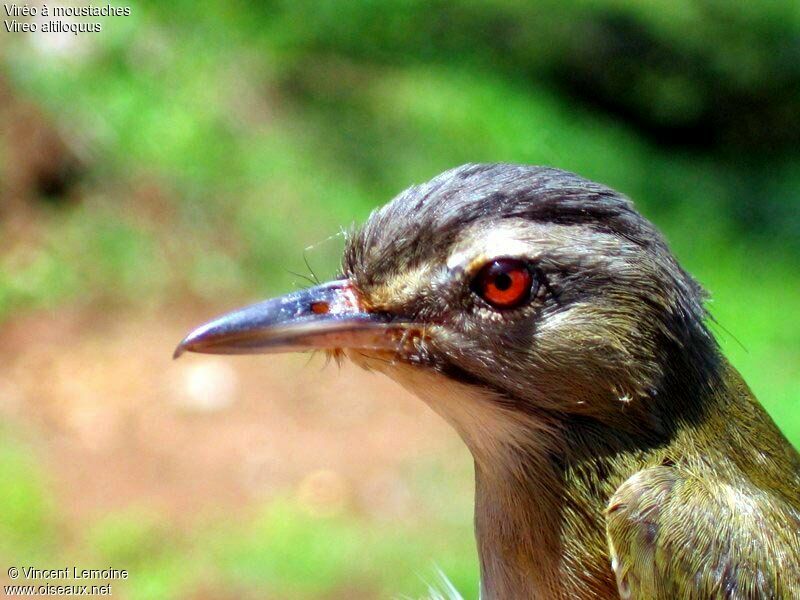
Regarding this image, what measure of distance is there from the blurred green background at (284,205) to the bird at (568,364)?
10.8 feet

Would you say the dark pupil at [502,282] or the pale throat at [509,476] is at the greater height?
the dark pupil at [502,282]

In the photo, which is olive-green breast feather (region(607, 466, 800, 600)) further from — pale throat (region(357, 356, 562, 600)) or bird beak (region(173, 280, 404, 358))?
bird beak (region(173, 280, 404, 358))

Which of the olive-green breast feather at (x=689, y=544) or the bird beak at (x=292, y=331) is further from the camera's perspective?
the bird beak at (x=292, y=331)

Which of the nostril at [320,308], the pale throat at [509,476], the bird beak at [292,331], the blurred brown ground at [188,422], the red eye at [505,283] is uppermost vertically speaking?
the red eye at [505,283]

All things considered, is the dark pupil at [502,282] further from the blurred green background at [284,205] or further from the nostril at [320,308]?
the blurred green background at [284,205]

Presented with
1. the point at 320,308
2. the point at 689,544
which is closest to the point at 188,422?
the point at 320,308

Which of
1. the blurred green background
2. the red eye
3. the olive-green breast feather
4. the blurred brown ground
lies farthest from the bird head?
the blurred brown ground

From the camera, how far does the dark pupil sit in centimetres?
309

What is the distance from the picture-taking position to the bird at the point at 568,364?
310 centimetres

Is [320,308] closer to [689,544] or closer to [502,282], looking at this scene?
[502,282]

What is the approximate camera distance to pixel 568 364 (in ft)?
10.3

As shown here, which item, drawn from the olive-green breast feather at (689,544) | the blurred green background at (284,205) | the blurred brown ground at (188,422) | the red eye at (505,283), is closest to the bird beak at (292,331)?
the red eye at (505,283)

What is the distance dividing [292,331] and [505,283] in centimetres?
61

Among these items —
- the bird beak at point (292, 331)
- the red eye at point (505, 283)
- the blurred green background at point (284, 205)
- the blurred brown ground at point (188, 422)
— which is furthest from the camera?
the blurred brown ground at point (188, 422)
